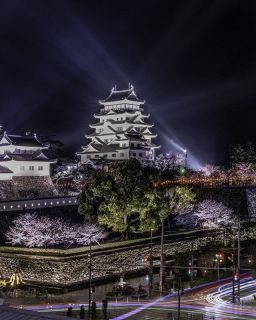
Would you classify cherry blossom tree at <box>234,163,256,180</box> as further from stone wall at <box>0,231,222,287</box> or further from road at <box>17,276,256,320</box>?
road at <box>17,276,256,320</box>

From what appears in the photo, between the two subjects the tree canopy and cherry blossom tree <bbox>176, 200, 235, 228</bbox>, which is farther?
cherry blossom tree <bbox>176, 200, 235, 228</bbox>

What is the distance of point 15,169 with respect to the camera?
154 feet

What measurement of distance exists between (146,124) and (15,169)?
24281 millimetres

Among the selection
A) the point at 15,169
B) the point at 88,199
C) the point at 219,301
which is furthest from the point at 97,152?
the point at 219,301

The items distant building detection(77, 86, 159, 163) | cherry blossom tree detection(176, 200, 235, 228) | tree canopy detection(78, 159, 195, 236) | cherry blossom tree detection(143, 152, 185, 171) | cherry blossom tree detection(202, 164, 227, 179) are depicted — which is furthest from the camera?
distant building detection(77, 86, 159, 163)

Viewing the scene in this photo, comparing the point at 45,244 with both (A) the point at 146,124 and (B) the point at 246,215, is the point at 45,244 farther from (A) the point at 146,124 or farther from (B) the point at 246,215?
(A) the point at 146,124

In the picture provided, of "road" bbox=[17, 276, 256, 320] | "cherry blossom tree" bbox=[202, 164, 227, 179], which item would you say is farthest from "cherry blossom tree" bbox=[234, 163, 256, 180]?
"road" bbox=[17, 276, 256, 320]

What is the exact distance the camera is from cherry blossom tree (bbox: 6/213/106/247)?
33.2 metres

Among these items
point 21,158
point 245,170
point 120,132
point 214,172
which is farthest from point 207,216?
point 120,132

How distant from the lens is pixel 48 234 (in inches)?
1323

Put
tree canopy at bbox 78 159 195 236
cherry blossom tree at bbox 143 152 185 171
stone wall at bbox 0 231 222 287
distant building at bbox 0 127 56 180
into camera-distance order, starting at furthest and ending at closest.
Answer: cherry blossom tree at bbox 143 152 185 171
distant building at bbox 0 127 56 180
tree canopy at bbox 78 159 195 236
stone wall at bbox 0 231 222 287

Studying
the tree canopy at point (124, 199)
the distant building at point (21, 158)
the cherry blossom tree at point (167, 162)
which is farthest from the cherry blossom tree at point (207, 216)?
the cherry blossom tree at point (167, 162)

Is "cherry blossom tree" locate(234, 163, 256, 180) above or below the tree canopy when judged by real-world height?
above

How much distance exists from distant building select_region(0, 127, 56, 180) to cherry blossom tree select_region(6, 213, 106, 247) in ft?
38.9
